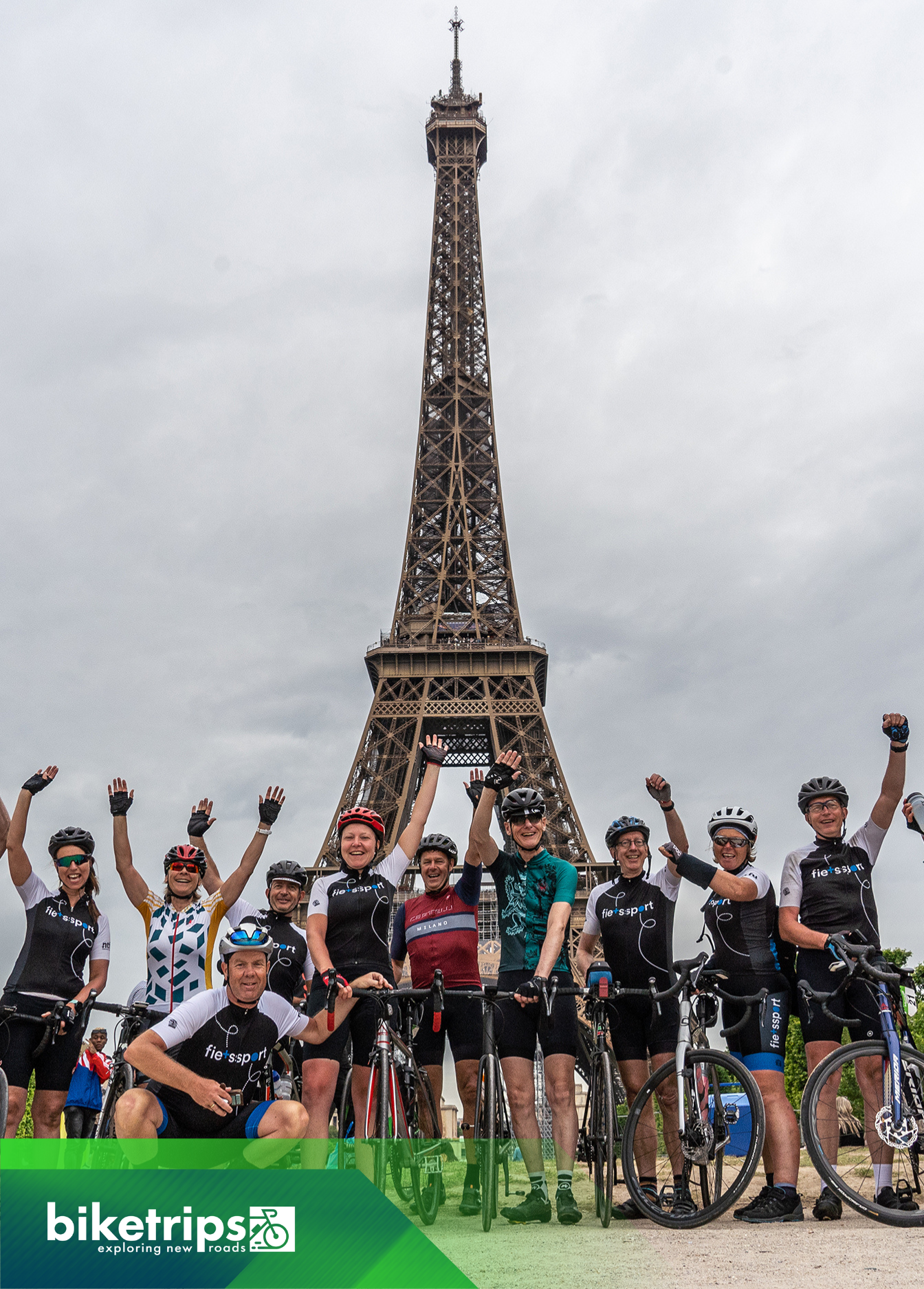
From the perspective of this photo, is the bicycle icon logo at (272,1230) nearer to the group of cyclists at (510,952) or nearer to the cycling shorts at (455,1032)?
the group of cyclists at (510,952)

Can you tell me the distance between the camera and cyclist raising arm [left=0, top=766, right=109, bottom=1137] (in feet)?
19.7

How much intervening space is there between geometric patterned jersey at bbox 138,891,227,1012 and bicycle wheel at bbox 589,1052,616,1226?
2.33 metres

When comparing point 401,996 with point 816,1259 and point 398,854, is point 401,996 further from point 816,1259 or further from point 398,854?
point 816,1259

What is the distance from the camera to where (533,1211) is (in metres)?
5.39

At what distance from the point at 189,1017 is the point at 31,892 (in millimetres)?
2309

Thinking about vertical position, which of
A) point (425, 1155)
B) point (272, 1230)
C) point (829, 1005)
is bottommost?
point (425, 1155)

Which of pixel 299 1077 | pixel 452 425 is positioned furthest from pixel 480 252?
pixel 299 1077

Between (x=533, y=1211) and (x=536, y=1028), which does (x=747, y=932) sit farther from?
(x=533, y=1211)

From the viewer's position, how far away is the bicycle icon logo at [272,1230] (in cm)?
339

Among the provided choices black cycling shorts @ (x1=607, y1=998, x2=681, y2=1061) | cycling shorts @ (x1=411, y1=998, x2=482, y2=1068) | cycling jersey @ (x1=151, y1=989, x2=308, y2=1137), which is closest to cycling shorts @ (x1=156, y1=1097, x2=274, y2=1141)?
cycling jersey @ (x1=151, y1=989, x2=308, y2=1137)

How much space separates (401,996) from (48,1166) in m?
2.07

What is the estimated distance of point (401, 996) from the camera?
5.66 metres

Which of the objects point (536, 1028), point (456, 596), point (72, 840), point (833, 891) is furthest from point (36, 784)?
point (456, 596)

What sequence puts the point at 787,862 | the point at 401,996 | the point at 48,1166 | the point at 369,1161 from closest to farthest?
the point at 48,1166 → the point at 369,1161 → the point at 401,996 → the point at 787,862
